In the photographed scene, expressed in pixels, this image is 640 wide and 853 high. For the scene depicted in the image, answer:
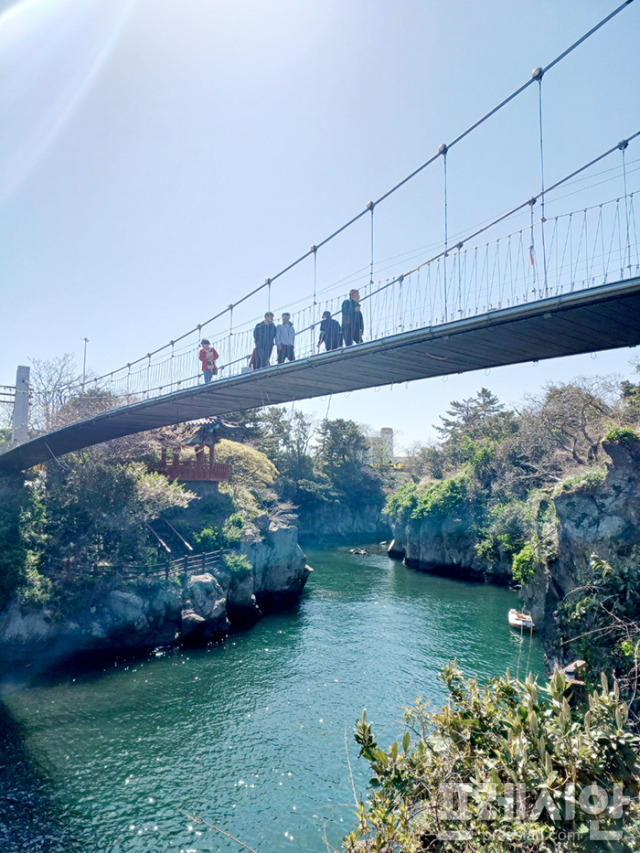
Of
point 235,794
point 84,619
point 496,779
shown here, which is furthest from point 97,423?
point 496,779

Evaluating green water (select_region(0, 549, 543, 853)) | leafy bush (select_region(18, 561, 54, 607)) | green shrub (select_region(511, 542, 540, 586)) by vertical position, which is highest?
green shrub (select_region(511, 542, 540, 586))

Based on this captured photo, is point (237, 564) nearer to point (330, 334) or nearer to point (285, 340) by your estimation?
point (285, 340)

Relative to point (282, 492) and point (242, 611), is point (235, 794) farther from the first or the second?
point (282, 492)

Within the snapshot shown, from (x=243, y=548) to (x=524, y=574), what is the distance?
986 centimetres

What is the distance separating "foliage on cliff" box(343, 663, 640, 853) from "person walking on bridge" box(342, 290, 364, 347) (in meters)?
7.59

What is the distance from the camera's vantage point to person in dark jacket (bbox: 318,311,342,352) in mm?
10727

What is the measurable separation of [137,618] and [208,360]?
7.16 meters

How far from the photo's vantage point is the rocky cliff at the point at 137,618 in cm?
1248

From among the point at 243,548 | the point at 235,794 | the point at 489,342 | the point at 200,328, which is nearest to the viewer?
the point at 235,794

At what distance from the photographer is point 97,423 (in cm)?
1521

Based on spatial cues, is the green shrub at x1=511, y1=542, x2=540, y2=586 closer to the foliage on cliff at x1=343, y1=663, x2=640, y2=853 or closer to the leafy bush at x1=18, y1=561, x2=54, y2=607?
the foliage on cliff at x1=343, y1=663, x2=640, y2=853

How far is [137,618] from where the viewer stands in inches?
544

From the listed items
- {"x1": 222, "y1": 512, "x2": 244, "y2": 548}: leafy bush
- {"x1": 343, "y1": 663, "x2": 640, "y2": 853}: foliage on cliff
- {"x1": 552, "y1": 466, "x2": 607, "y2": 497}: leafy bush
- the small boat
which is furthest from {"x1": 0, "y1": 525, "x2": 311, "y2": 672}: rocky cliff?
{"x1": 343, "y1": 663, "x2": 640, "y2": 853}: foliage on cliff

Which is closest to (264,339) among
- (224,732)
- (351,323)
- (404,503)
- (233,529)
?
(351,323)
